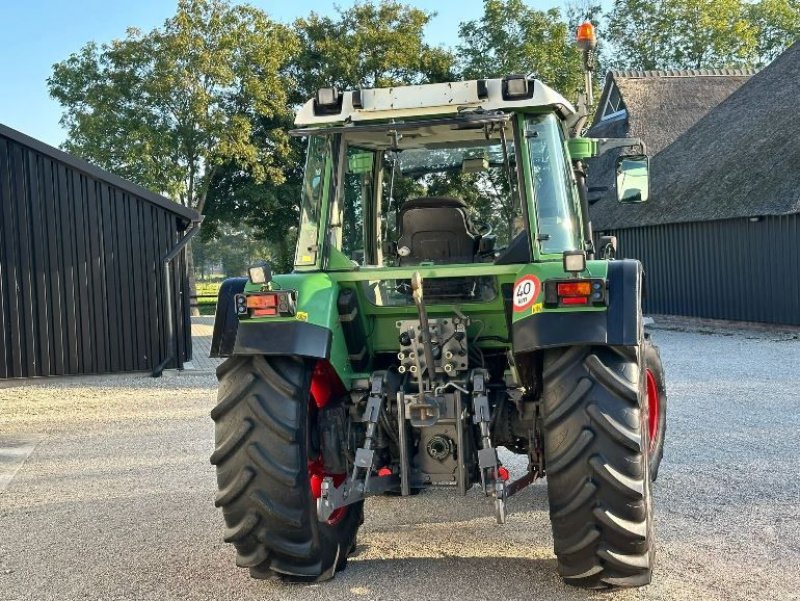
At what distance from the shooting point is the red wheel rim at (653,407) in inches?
257

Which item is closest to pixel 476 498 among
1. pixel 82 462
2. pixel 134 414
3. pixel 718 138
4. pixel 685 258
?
pixel 82 462

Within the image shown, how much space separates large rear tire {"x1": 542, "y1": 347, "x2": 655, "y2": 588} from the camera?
4.45 metres

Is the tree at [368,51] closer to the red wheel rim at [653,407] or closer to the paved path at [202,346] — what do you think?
the paved path at [202,346]

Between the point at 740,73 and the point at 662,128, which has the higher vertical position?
the point at 740,73

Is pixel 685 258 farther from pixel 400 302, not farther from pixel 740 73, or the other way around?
pixel 400 302

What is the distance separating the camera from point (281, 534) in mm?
4809

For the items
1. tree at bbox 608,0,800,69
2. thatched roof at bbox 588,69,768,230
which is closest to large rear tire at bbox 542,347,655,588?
thatched roof at bbox 588,69,768,230

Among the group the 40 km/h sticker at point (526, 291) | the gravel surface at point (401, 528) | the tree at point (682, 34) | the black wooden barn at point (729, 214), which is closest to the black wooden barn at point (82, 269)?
the gravel surface at point (401, 528)

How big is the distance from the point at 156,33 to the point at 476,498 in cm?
2736

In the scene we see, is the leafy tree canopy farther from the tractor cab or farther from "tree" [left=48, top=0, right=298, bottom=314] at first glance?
the tractor cab

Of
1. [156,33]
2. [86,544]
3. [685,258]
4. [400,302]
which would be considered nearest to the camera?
[400,302]

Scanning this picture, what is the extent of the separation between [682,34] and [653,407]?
174 ft

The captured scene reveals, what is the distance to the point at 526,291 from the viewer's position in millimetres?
4711

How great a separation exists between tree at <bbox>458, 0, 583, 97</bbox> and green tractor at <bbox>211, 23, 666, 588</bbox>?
3912 cm
